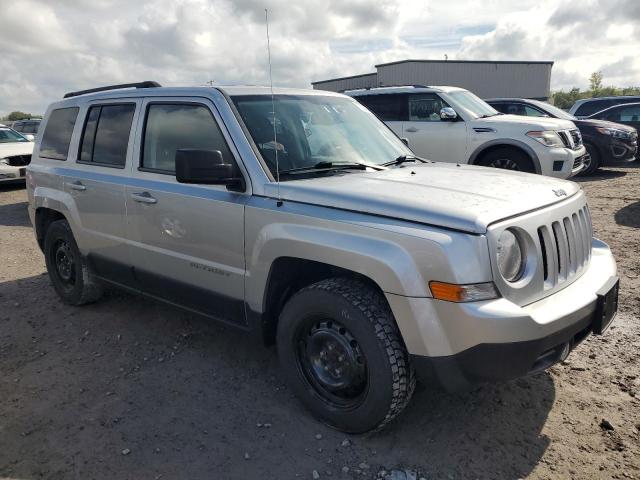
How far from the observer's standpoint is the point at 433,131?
9.12 metres

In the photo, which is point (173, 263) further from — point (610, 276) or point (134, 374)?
point (610, 276)

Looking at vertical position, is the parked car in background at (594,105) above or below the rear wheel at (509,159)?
above

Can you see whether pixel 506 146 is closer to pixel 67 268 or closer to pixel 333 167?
pixel 333 167

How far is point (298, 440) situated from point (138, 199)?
2062 mm

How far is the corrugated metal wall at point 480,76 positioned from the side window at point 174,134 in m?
34.6

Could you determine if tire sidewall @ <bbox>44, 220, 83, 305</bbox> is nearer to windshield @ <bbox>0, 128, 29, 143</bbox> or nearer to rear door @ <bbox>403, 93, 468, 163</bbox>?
rear door @ <bbox>403, 93, 468, 163</bbox>

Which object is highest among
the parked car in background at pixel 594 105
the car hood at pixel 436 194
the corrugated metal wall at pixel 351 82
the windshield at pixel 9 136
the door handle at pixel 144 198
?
the corrugated metal wall at pixel 351 82

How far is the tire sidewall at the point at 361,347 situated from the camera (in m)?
2.64

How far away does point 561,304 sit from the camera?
2578 millimetres

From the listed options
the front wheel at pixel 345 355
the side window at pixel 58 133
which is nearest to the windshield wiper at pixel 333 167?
the front wheel at pixel 345 355

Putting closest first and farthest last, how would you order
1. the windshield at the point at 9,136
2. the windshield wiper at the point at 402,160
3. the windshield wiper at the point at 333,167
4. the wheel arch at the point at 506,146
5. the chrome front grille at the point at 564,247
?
the chrome front grille at the point at 564,247, the windshield wiper at the point at 333,167, the windshield wiper at the point at 402,160, the wheel arch at the point at 506,146, the windshield at the point at 9,136

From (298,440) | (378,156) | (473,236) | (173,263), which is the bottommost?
(298,440)

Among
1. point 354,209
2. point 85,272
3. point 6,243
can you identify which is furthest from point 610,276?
point 6,243

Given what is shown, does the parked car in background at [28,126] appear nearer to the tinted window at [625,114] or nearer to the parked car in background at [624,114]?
the parked car in background at [624,114]
